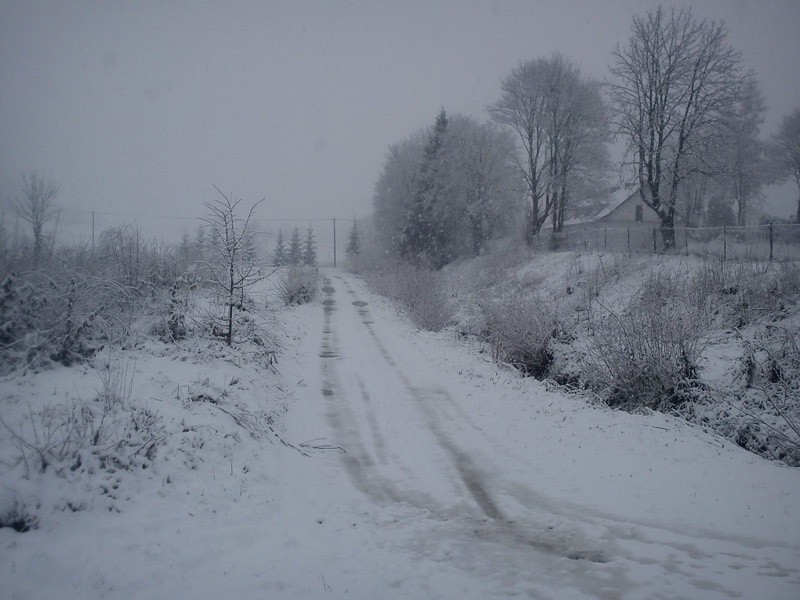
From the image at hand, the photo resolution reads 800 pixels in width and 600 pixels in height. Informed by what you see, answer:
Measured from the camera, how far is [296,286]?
2747 cm

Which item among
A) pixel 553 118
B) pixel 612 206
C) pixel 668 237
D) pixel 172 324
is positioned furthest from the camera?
A: pixel 612 206

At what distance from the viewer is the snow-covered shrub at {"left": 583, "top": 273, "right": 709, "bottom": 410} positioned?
9398 millimetres

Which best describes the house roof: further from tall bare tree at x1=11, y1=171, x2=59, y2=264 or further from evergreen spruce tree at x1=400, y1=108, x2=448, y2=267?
tall bare tree at x1=11, y1=171, x2=59, y2=264

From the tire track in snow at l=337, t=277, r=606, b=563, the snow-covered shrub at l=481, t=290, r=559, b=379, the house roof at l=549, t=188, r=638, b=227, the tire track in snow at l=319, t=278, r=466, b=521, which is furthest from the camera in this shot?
the house roof at l=549, t=188, r=638, b=227

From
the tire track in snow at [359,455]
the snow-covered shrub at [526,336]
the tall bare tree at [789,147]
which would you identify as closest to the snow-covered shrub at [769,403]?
the snow-covered shrub at [526,336]

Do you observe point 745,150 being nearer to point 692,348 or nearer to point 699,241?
point 699,241

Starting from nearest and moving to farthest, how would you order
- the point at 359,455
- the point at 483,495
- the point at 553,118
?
the point at 483,495
the point at 359,455
the point at 553,118

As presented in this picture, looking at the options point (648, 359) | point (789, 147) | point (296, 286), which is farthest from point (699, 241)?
point (296, 286)

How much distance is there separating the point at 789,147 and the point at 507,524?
134 feet

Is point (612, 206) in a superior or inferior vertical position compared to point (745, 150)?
inferior

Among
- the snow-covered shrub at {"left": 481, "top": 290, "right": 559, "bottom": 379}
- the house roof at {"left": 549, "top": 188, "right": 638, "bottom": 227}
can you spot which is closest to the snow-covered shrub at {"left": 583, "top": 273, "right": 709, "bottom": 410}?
the snow-covered shrub at {"left": 481, "top": 290, "right": 559, "bottom": 379}

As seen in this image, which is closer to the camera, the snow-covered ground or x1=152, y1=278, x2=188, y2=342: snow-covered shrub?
the snow-covered ground

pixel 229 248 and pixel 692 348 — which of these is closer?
pixel 692 348

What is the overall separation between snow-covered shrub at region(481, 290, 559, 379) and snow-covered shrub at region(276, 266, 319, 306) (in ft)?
48.9
